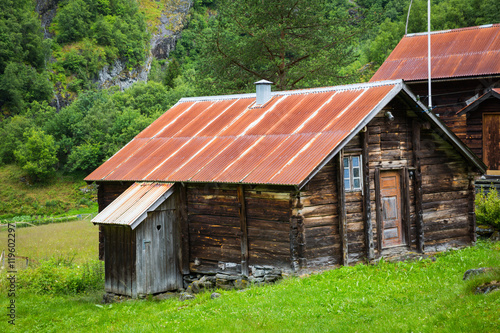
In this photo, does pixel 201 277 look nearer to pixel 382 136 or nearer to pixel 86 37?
pixel 382 136

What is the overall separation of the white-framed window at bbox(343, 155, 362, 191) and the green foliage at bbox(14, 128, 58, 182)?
4620 cm

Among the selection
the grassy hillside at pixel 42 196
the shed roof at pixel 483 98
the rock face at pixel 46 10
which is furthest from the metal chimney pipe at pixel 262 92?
the rock face at pixel 46 10

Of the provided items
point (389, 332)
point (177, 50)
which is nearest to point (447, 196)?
point (389, 332)

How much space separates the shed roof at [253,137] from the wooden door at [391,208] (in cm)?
214

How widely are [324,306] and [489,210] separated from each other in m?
10.0

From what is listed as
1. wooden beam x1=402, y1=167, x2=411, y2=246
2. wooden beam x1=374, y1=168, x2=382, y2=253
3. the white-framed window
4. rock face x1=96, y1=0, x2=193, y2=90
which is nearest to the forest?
rock face x1=96, y1=0, x2=193, y2=90

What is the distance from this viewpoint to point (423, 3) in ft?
200

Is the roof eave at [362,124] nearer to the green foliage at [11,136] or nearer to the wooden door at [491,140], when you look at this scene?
the wooden door at [491,140]

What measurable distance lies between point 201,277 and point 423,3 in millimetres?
54090

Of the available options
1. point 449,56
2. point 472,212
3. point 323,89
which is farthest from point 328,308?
point 449,56

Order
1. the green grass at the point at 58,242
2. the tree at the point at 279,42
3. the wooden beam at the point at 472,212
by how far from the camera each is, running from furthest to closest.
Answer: the tree at the point at 279,42
the green grass at the point at 58,242
the wooden beam at the point at 472,212

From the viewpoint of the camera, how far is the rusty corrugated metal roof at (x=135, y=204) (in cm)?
1500

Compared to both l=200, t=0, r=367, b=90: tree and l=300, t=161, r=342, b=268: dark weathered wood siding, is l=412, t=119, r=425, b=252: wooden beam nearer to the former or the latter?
l=300, t=161, r=342, b=268: dark weathered wood siding

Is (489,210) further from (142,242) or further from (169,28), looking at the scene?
(169,28)
